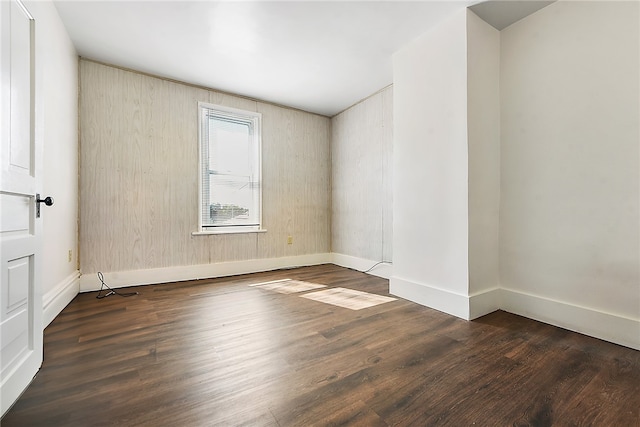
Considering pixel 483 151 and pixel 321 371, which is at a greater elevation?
pixel 483 151

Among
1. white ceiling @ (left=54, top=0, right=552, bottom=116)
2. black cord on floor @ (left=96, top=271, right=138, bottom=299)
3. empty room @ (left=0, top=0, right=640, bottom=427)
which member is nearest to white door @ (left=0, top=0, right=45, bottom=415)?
empty room @ (left=0, top=0, right=640, bottom=427)

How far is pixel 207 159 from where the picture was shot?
3471 millimetres

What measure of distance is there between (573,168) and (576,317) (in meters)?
1.03

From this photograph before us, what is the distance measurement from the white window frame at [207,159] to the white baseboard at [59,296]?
1.17 meters

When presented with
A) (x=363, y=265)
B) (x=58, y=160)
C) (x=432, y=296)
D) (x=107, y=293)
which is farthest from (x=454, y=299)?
(x=58, y=160)

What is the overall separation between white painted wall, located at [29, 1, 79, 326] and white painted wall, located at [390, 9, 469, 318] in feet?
9.10

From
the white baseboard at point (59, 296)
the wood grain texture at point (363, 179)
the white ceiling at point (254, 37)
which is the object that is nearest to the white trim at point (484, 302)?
the wood grain texture at point (363, 179)

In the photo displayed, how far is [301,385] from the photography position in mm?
1283

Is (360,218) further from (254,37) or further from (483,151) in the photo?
(254,37)

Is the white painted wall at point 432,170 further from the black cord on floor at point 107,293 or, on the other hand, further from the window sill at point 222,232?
the black cord on floor at point 107,293

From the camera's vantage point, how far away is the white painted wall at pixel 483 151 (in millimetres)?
2125

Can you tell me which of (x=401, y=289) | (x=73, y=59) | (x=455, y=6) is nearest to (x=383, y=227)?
(x=401, y=289)

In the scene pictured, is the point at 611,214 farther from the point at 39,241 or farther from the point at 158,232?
the point at 158,232

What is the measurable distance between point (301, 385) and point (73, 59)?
3.51 metres
